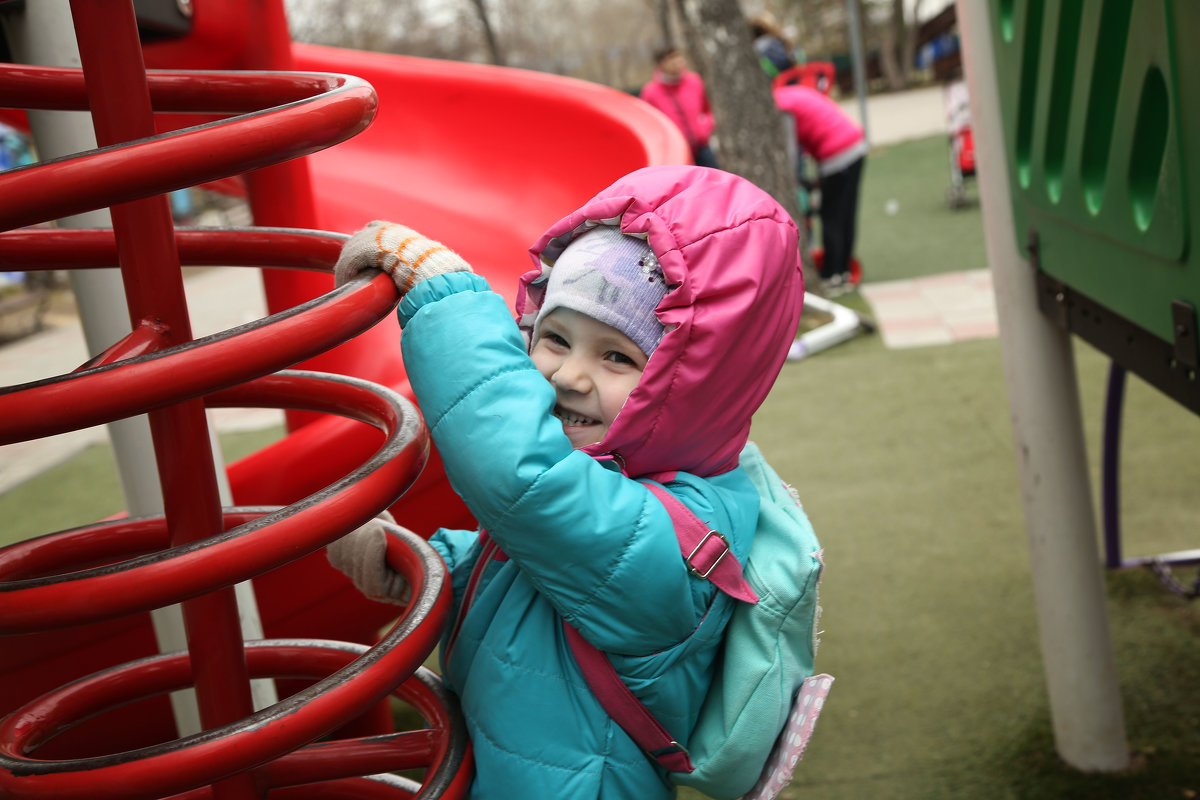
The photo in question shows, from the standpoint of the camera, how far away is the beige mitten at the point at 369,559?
52.1 inches

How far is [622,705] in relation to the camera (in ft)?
3.84

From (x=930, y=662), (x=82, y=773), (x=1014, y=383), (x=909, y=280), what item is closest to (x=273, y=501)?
(x=82, y=773)

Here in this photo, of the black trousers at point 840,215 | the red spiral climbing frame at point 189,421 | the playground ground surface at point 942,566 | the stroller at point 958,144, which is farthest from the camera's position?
the stroller at point 958,144

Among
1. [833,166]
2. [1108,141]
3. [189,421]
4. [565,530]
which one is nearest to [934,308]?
[833,166]

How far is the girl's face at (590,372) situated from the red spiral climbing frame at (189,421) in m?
0.18

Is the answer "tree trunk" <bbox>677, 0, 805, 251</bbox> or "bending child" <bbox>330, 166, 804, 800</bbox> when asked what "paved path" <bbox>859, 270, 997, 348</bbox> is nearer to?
"tree trunk" <bbox>677, 0, 805, 251</bbox>

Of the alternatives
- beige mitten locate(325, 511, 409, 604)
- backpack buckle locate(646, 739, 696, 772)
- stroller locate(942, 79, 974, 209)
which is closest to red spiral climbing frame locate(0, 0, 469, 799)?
beige mitten locate(325, 511, 409, 604)

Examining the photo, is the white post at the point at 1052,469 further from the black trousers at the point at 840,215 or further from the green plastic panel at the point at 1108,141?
the black trousers at the point at 840,215

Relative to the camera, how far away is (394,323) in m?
2.58

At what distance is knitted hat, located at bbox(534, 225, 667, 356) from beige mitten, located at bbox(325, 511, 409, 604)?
1.20 ft

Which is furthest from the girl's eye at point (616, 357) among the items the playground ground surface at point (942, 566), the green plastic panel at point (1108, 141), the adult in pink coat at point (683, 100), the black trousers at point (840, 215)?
the adult in pink coat at point (683, 100)

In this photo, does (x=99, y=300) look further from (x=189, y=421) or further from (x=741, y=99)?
(x=741, y=99)

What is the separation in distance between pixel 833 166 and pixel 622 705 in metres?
6.46

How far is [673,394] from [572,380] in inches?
4.6
